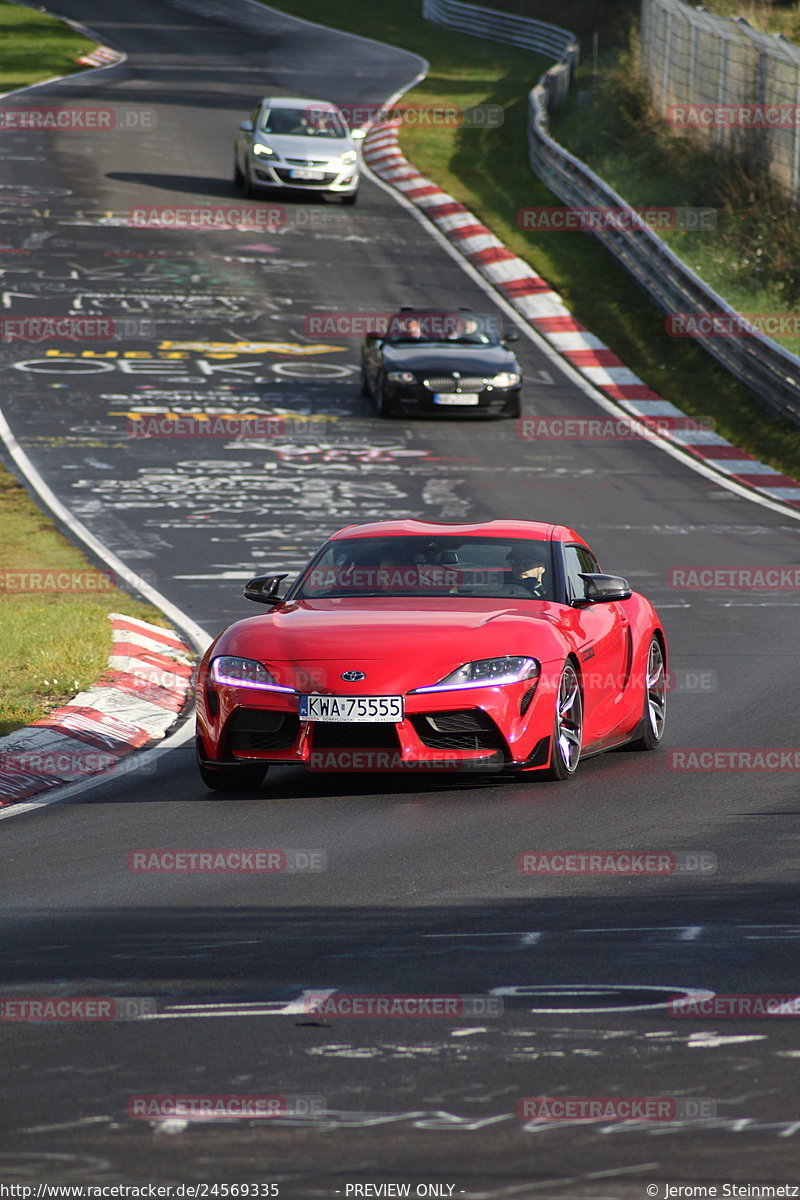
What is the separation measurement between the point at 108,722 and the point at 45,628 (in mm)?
2734

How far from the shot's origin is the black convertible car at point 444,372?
25875 mm

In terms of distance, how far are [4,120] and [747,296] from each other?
969 inches

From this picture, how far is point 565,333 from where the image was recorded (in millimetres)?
31125

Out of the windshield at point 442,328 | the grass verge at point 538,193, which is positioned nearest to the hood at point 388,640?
the grass verge at point 538,193

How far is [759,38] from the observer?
3397 centimetres
